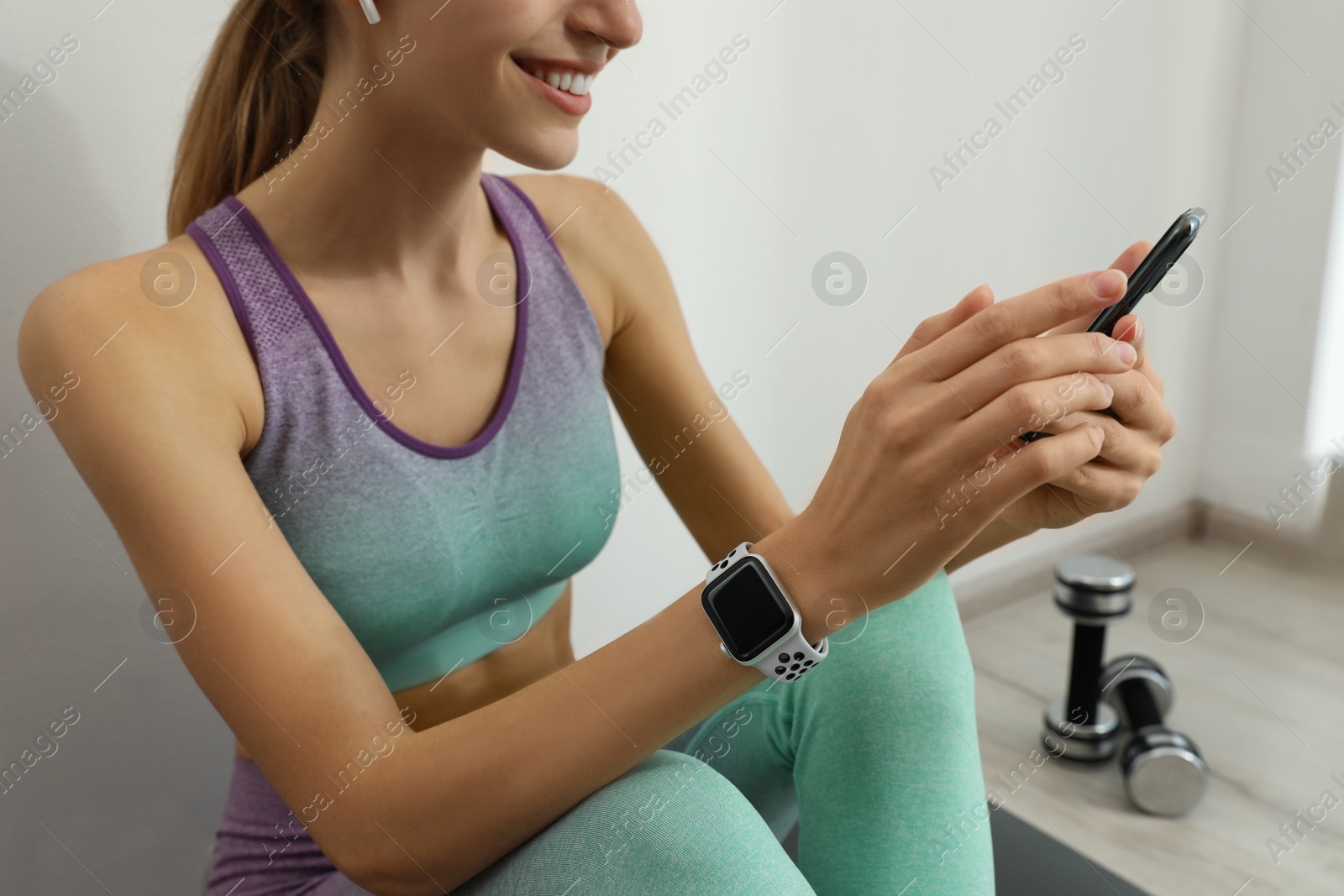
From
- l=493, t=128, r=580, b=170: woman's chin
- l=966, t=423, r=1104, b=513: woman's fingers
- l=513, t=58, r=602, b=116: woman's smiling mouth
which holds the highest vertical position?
l=513, t=58, r=602, b=116: woman's smiling mouth

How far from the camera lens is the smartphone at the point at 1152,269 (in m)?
0.56

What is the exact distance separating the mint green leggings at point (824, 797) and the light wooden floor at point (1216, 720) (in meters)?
0.70

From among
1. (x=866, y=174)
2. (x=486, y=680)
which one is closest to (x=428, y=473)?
(x=486, y=680)

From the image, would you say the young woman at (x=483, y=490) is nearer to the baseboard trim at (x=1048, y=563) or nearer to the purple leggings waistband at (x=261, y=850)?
the purple leggings waistband at (x=261, y=850)

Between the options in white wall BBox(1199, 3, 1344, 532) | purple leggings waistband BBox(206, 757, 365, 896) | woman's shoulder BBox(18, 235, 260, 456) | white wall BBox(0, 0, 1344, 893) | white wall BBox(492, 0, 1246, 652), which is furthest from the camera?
white wall BBox(1199, 3, 1344, 532)

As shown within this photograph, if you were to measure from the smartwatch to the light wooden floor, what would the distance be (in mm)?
862

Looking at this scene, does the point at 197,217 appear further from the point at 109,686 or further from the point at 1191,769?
the point at 1191,769

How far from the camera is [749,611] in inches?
23.2

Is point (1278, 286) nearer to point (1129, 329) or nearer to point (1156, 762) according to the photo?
point (1156, 762)

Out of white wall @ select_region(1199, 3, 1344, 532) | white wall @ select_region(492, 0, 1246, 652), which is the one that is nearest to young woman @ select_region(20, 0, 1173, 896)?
white wall @ select_region(492, 0, 1246, 652)

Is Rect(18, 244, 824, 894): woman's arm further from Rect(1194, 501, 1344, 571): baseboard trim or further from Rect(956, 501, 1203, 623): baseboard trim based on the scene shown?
Rect(1194, 501, 1344, 571): baseboard trim

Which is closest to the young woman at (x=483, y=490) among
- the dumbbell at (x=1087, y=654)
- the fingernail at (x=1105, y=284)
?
the fingernail at (x=1105, y=284)

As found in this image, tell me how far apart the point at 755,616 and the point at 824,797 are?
16 centimetres

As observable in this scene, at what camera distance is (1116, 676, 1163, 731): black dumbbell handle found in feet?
4.58
